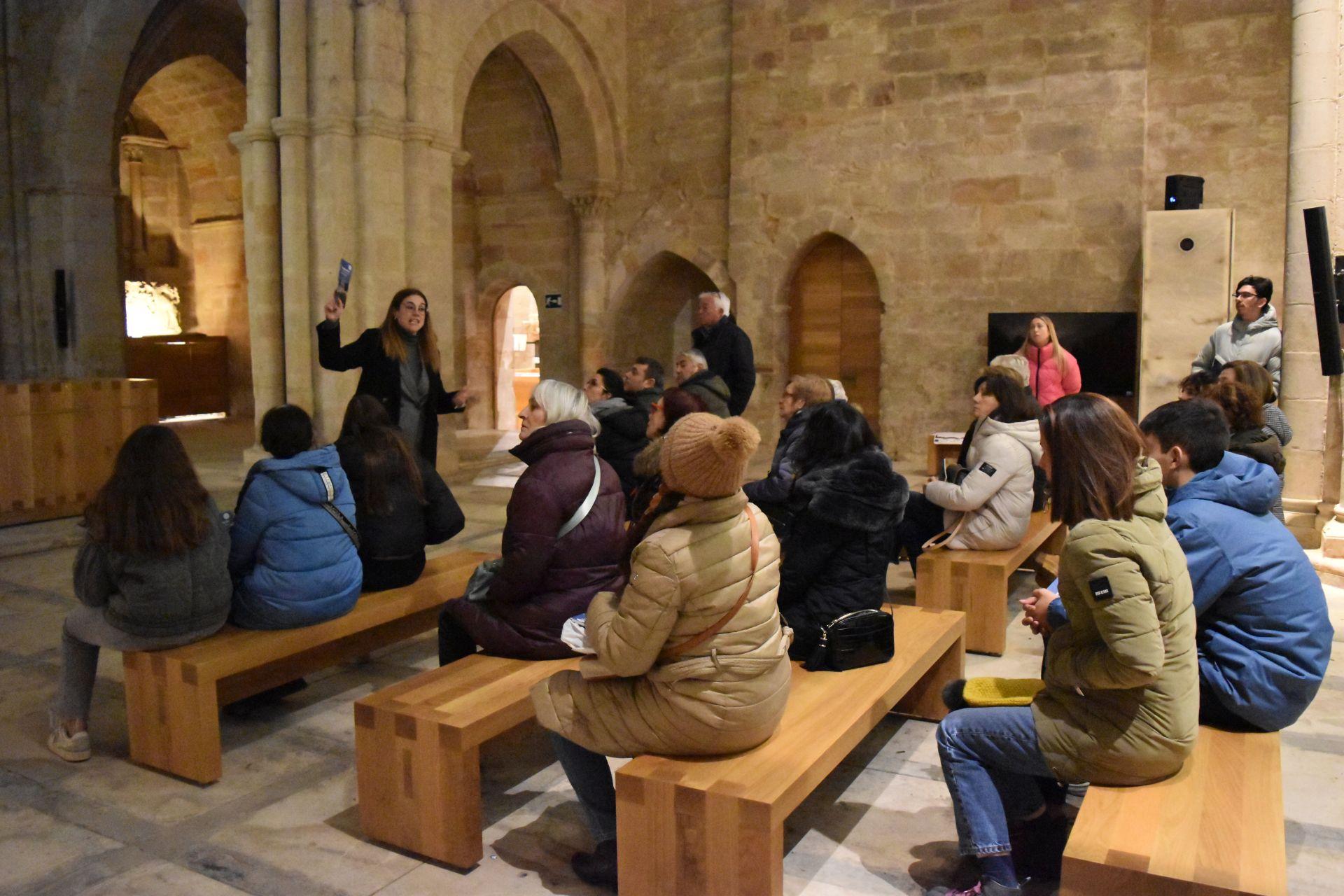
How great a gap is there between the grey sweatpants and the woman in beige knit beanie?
1515mm

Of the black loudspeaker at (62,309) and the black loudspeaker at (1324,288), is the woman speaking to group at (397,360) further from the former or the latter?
the black loudspeaker at (62,309)

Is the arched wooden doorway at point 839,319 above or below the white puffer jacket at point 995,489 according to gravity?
above

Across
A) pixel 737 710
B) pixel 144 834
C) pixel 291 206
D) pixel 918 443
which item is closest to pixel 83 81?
pixel 291 206

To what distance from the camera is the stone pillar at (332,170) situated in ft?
28.1

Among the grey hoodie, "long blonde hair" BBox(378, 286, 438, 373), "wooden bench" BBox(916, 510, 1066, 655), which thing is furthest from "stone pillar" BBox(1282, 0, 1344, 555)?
"long blonde hair" BBox(378, 286, 438, 373)

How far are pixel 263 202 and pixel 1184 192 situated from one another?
290 inches

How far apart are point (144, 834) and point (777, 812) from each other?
187 cm

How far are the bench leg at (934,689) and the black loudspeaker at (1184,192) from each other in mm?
6065

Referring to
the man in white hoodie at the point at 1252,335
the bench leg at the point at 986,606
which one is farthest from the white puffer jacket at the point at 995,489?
the man in white hoodie at the point at 1252,335

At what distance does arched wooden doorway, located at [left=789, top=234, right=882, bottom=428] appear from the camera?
37.2ft

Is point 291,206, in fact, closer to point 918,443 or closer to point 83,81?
point 83,81

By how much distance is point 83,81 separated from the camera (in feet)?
36.6

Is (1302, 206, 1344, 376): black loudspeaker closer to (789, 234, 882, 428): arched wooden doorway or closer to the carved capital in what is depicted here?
(789, 234, 882, 428): arched wooden doorway

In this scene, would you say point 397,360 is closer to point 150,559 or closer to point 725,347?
point 725,347
